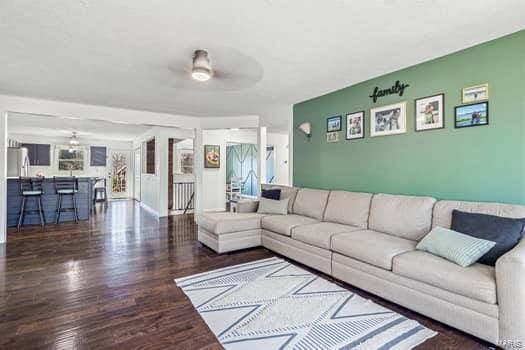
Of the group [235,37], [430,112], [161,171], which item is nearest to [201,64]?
[235,37]

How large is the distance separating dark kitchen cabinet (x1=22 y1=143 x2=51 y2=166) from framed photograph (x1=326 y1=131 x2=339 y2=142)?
9.36 metres

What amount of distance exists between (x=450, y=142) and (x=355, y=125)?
49.8 inches

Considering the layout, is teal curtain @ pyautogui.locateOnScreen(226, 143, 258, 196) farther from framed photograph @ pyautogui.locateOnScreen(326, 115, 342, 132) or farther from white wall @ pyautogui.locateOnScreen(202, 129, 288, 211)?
framed photograph @ pyautogui.locateOnScreen(326, 115, 342, 132)

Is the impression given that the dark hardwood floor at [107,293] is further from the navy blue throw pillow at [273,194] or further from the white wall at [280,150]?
the white wall at [280,150]

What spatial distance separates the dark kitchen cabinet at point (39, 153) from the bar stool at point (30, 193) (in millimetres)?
4165

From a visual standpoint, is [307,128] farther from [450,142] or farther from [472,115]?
[472,115]

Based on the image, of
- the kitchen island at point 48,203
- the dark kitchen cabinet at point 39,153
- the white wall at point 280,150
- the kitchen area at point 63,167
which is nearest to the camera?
the kitchen island at point 48,203

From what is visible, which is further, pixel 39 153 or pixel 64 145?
pixel 64 145

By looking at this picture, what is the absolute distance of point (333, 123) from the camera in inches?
165

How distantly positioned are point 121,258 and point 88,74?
7.61ft

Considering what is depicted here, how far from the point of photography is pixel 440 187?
114 inches

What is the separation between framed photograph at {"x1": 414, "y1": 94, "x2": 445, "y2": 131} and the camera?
2.89 m

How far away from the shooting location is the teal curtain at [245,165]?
9.83 meters

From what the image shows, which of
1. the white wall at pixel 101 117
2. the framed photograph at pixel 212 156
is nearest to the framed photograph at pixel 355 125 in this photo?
the white wall at pixel 101 117
